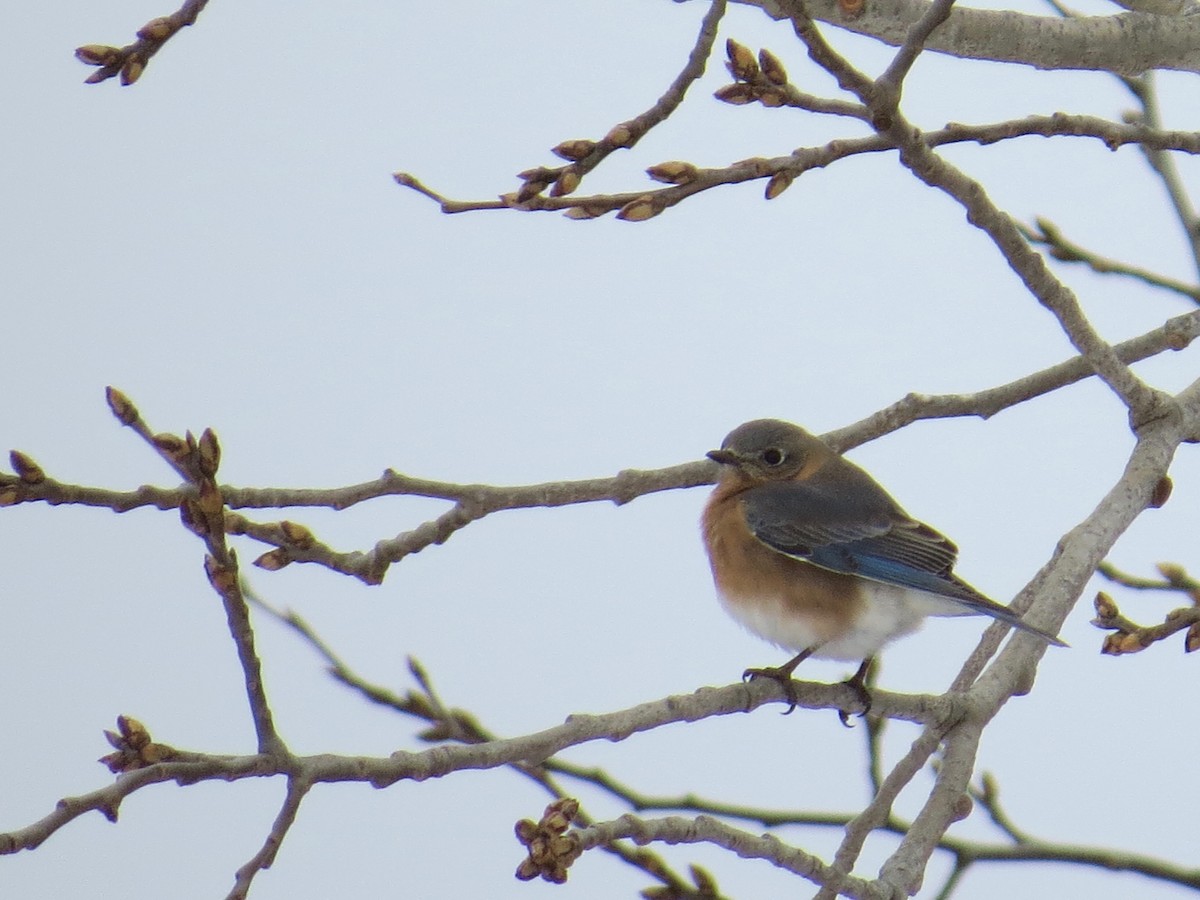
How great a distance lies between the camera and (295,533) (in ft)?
9.25

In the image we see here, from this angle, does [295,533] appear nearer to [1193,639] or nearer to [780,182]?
[780,182]

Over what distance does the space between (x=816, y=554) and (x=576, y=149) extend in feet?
6.32

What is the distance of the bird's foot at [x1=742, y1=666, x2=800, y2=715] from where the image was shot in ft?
10.3

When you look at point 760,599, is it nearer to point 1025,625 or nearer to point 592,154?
point 1025,625

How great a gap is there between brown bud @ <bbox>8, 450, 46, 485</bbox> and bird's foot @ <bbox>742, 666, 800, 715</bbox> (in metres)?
1.52

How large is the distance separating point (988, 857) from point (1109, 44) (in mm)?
2012

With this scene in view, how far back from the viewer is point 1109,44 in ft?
12.0

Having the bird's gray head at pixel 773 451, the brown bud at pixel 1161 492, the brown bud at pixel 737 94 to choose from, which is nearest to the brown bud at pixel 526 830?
the brown bud at pixel 737 94

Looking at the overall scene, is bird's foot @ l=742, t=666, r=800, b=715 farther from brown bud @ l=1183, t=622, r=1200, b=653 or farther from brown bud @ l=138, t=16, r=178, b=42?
Answer: brown bud @ l=138, t=16, r=178, b=42

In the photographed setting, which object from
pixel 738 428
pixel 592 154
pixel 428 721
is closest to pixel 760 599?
pixel 738 428

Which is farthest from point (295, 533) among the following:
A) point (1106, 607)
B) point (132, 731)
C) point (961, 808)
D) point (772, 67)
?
point (1106, 607)

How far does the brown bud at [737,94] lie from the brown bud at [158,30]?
1037 mm

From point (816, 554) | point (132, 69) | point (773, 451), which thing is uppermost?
point (773, 451)

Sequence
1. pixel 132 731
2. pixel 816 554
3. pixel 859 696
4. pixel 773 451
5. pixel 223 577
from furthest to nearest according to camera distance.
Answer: pixel 773 451 → pixel 816 554 → pixel 859 696 → pixel 132 731 → pixel 223 577
